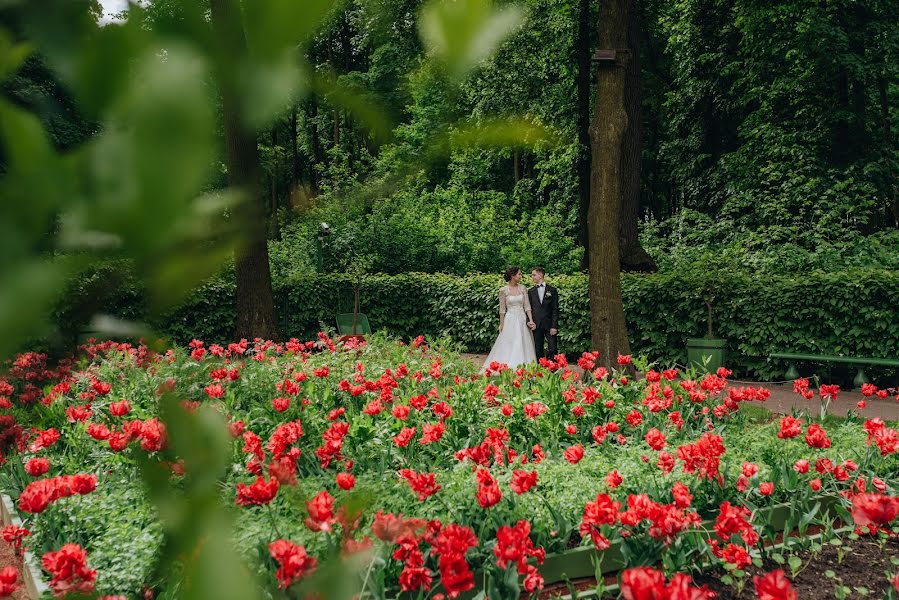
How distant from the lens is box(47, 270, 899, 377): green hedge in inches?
366

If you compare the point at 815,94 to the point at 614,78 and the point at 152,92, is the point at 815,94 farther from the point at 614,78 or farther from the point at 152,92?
the point at 152,92

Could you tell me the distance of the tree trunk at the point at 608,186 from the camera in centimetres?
834

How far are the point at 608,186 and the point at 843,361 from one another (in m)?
3.54

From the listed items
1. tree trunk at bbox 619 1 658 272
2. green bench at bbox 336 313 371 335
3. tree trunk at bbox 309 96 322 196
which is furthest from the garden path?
tree trunk at bbox 309 96 322 196

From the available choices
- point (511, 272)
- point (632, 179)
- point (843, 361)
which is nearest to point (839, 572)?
point (843, 361)

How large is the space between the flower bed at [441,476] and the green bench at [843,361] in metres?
3.50

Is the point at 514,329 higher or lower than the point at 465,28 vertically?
lower

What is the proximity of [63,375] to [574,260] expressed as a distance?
56.4ft

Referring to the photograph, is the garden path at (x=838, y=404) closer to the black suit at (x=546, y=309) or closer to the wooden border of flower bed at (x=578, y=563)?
the black suit at (x=546, y=309)

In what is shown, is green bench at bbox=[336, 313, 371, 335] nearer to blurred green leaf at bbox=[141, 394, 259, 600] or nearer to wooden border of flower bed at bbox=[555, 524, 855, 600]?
wooden border of flower bed at bbox=[555, 524, 855, 600]

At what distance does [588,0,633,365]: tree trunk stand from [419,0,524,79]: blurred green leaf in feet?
26.5

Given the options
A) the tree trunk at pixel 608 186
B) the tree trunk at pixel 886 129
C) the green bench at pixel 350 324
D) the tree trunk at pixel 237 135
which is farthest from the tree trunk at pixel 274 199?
the tree trunk at pixel 886 129

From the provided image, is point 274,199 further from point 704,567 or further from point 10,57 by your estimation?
point 704,567

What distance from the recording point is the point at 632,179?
13.7m
